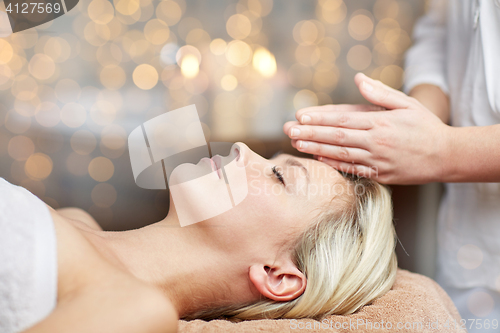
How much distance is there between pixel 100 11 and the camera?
1247mm

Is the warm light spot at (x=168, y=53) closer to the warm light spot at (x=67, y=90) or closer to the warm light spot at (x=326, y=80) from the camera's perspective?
the warm light spot at (x=67, y=90)

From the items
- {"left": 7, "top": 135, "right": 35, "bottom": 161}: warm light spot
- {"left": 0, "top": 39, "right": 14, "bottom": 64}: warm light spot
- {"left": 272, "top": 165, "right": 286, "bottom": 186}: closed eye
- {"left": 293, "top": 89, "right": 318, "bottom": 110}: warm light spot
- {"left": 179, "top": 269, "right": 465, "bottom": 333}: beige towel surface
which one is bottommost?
{"left": 179, "top": 269, "right": 465, "bottom": 333}: beige towel surface

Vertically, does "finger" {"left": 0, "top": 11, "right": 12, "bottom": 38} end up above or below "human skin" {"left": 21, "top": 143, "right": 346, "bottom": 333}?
above

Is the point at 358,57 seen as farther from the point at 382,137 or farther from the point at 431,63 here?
the point at 382,137

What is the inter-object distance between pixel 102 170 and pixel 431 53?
1321 millimetres

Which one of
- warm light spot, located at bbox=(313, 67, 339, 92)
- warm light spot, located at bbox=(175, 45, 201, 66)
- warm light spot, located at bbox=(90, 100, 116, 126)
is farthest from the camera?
warm light spot, located at bbox=(313, 67, 339, 92)

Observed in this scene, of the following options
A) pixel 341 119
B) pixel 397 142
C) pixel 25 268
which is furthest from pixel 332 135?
pixel 25 268

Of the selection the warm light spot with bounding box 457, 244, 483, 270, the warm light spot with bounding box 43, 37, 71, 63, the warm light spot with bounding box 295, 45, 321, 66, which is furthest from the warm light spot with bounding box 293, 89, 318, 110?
the warm light spot with bounding box 43, 37, 71, 63

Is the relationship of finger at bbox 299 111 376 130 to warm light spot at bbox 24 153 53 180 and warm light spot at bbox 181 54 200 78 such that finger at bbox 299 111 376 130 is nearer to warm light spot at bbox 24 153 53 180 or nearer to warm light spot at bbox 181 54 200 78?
warm light spot at bbox 181 54 200 78

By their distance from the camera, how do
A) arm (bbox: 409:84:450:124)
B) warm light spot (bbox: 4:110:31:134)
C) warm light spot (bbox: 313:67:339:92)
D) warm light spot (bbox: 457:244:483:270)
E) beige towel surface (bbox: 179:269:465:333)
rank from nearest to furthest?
beige towel surface (bbox: 179:269:465:333)
warm light spot (bbox: 457:244:483:270)
arm (bbox: 409:84:450:124)
warm light spot (bbox: 4:110:31:134)
warm light spot (bbox: 313:67:339:92)

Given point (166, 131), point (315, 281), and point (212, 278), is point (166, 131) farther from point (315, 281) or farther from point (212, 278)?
point (315, 281)

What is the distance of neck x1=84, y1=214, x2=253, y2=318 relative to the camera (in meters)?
0.76

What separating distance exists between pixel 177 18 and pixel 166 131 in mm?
523

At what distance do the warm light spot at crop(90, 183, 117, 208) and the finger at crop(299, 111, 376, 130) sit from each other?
87cm
